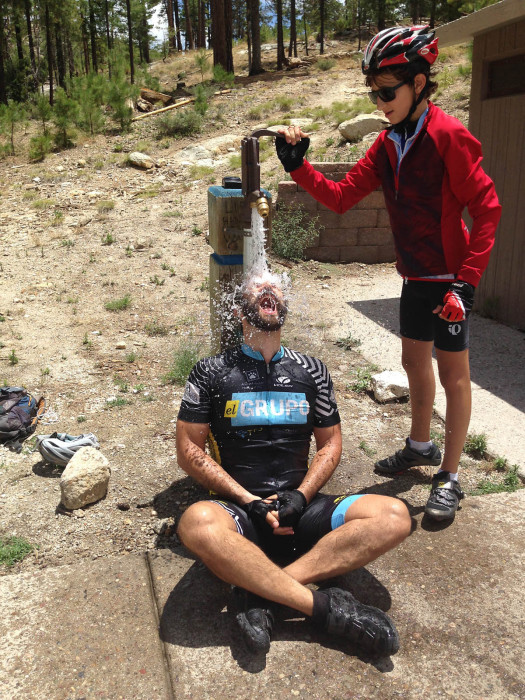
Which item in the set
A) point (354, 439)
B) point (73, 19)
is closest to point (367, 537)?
point (354, 439)

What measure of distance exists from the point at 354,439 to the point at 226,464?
1518 mm

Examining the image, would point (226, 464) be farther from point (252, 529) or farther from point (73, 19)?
point (73, 19)

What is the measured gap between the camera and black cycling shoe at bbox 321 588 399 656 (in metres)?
2.12

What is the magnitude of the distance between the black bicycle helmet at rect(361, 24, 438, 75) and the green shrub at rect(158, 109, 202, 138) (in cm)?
1206

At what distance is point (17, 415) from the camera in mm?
3881

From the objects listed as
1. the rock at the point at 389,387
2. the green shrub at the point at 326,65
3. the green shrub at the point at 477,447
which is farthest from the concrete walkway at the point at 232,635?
the green shrub at the point at 326,65

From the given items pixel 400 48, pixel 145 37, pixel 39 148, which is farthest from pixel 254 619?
pixel 145 37

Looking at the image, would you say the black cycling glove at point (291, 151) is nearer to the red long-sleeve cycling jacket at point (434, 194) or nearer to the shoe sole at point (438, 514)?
the red long-sleeve cycling jacket at point (434, 194)

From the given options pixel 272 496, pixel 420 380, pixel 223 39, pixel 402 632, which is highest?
pixel 223 39

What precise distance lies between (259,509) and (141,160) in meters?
10.7

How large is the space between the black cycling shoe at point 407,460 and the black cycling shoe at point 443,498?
0.27 meters

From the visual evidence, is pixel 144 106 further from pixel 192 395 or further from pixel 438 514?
pixel 438 514

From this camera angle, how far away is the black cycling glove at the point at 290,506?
2.30 metres

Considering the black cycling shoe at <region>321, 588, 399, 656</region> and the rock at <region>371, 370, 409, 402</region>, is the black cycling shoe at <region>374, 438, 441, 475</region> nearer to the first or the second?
the rock at <region>371, 370, 409, 402</region>
